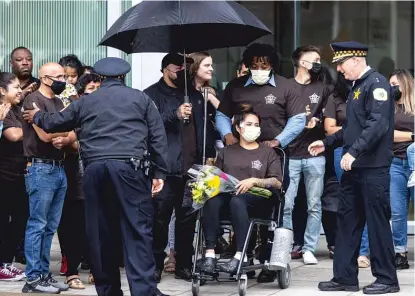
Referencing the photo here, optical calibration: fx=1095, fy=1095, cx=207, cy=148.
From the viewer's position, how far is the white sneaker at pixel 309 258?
10680mm

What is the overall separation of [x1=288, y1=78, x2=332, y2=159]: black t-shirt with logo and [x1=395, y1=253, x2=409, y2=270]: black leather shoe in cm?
129

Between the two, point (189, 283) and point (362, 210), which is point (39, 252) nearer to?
point (189, 283)

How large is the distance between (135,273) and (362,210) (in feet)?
6.80

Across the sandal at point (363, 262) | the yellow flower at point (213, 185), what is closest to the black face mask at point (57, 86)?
the yellow flower at point (213, 185)

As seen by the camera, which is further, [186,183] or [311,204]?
[311,204]

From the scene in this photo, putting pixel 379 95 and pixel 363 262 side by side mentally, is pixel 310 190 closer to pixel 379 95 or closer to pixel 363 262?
pixel 363 262

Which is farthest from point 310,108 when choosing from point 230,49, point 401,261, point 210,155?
point 230,49

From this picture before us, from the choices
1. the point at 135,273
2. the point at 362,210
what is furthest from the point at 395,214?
the point at 135,273

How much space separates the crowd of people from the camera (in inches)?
359

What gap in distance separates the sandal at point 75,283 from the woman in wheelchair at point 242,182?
3.81 ft

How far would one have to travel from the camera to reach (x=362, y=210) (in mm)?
9117

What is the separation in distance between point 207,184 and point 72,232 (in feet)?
4.61

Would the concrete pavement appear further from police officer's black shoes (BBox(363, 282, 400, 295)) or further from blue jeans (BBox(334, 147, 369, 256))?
blue jeans (BBox(334, 147, 369, 256))

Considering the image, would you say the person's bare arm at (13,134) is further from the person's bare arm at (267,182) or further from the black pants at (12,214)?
the person's bare arm at (267,182)
